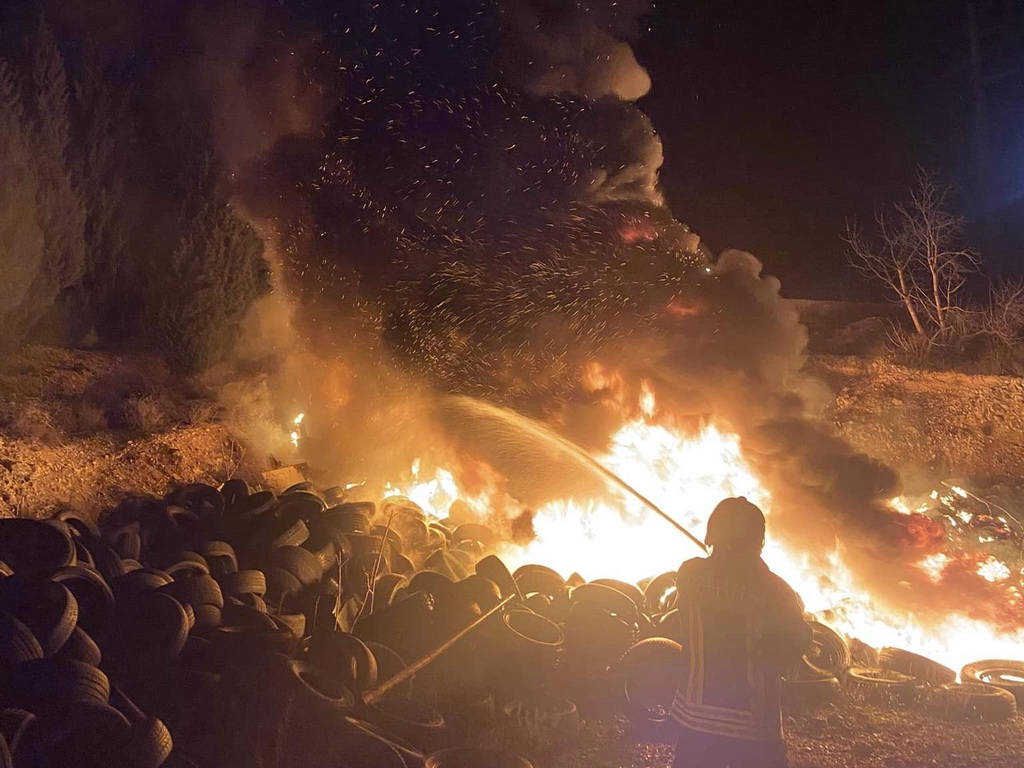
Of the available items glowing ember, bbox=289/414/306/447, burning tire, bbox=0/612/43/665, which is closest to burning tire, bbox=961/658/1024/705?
burning tire, bbox=0/612/43/665

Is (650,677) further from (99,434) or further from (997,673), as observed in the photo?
(99,434)

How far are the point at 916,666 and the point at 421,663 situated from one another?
5.41 metres

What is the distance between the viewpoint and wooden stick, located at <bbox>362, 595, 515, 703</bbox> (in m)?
6.31

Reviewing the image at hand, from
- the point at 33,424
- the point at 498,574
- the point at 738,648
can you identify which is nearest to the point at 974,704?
the point at 738,648

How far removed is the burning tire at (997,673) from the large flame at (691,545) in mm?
543

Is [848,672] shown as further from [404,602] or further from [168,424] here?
[168,424]

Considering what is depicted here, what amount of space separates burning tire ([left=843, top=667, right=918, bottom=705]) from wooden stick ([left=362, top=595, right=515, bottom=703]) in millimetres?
3695

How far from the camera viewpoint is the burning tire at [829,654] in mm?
7754

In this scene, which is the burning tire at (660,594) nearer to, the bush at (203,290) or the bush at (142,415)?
the bush at (142,415)

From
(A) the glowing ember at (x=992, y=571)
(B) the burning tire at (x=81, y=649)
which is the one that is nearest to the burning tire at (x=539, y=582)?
(B) the burning tire at (x=81, y=649)

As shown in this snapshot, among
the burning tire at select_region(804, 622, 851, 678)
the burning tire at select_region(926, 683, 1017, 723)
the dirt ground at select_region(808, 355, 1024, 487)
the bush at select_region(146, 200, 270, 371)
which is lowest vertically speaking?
the burning tire at select_region(926, 683, 1017, 723)

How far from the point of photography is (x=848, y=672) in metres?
7.80

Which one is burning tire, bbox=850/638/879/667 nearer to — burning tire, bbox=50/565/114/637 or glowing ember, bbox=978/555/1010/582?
glowing ember, bbox=978/555/1010/582

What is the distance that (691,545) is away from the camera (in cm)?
1070
